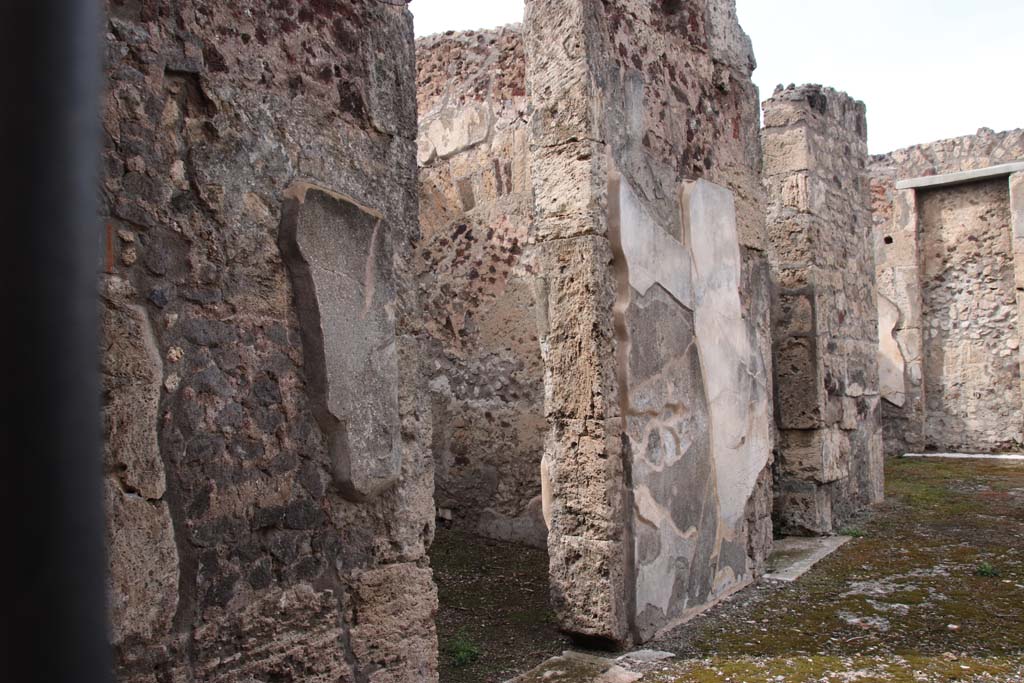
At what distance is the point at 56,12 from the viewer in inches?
18.1

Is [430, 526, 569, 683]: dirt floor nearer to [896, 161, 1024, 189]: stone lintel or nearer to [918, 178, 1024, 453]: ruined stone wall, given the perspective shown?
[918, 178, 1024, 453]: ruined stone wall

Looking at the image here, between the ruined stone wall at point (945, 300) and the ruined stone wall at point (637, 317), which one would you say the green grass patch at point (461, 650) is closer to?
the ruined stone wall at point (637, 317)

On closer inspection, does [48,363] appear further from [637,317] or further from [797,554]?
[797,554]

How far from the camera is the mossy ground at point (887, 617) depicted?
3033mm

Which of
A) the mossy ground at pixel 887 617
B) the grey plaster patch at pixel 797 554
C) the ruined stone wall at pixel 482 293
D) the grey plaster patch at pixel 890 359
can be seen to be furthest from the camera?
the grey plaster patch at pixel 890 359

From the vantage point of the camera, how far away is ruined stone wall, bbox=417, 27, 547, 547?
5344 mm

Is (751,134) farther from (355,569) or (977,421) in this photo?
(977,421)

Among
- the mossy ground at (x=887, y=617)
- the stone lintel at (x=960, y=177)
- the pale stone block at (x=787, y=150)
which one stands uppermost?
the stone lintel at (x=960, y=177)

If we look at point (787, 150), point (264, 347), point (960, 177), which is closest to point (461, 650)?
point (264, 347)

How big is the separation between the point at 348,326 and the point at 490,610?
2345mm

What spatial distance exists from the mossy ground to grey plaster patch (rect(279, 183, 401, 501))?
1.52 m

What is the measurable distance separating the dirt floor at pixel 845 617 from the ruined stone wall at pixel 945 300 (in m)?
4.51

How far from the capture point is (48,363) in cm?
44

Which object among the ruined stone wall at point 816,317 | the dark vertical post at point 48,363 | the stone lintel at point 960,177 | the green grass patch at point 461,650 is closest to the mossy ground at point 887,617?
the ruined stone wall at point 816,317
